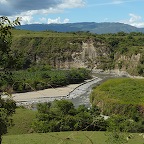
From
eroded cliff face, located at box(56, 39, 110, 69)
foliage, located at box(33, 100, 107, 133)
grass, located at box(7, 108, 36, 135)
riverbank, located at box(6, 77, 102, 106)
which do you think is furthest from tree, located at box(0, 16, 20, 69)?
eroded cliff face, located at box(56, 39, 110, 69)

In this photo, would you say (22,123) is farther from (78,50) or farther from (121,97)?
(78,50)

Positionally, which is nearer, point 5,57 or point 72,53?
point 5,57

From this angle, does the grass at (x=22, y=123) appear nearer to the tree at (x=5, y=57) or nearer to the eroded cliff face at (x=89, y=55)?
the tree at (x=5, y=57)

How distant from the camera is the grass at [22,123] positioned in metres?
37.5

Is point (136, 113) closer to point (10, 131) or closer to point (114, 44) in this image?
point (10, 131)

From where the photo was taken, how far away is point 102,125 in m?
36.8

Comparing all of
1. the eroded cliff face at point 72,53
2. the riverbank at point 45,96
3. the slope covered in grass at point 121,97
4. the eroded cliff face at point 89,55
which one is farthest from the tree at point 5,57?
the eroded cliff face at point 89,55

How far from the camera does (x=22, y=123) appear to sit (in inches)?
1554

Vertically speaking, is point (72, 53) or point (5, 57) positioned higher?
point (5, 57)

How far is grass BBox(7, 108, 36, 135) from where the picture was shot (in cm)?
3750

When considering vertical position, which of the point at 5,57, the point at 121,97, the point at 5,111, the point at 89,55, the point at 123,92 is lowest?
the point at 89,55

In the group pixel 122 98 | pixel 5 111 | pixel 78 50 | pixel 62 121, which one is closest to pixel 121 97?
pixel 122 98

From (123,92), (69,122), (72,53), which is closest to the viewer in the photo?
(69,122)

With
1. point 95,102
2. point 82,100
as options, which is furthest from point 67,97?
point 95,102
